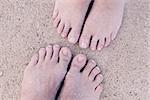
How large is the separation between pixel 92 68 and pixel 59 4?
290 mm

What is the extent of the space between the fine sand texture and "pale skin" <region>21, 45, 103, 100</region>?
0.03m

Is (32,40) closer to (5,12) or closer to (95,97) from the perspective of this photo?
(5,12)

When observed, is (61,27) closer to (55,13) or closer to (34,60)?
(55,13)

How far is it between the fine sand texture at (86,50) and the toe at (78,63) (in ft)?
0.10

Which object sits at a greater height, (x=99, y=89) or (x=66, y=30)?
(x=66, y=30)

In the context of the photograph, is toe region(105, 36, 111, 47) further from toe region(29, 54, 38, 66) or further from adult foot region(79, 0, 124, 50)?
toe region(29, 54, 38, 66)

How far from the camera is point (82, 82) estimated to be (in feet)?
3.94

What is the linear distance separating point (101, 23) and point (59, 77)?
0.88 feet

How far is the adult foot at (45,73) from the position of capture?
46.5 inches

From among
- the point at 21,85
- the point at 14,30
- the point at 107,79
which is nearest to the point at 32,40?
the point at 14,30

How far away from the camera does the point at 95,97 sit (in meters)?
1.20

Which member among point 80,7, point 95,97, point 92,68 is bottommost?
point 95,97

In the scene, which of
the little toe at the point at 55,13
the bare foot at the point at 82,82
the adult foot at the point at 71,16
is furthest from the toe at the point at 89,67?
the little toe at the point at 55,13

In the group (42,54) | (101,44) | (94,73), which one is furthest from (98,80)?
(42,54)
